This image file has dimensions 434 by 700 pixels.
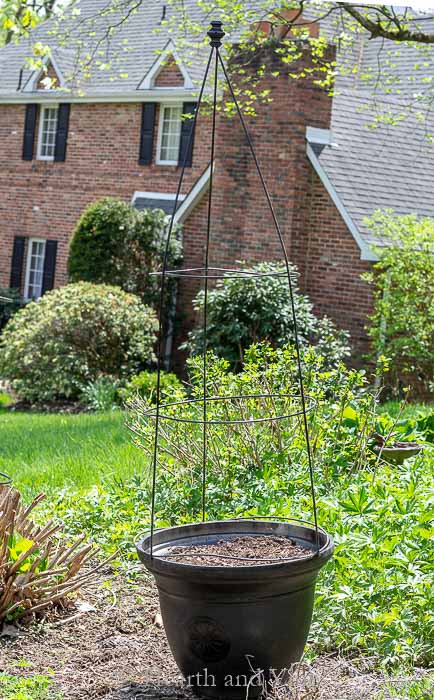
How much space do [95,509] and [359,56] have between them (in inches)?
756

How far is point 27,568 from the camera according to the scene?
14.7ft

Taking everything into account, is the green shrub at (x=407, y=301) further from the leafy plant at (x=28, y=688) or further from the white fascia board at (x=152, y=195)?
the leafy plant at (x=28, y=688)

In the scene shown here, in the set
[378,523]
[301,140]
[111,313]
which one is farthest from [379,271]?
[378,523]

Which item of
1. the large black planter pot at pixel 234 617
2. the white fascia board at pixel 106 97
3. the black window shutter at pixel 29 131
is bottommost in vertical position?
the large black planter pot at pixel 234 617

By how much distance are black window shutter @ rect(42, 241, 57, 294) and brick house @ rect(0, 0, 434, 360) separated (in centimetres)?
3

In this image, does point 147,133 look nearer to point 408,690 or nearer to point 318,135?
point 318,135

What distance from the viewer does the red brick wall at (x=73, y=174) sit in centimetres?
2030

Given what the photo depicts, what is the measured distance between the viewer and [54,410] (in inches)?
576

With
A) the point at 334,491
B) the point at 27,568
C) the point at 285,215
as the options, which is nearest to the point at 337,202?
the point at 285,215

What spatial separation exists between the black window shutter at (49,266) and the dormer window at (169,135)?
3620mm

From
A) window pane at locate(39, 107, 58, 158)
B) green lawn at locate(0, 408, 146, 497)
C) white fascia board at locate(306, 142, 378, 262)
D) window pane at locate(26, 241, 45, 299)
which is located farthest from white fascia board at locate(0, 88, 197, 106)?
green lawn at locate(0, 408, 146, 497)

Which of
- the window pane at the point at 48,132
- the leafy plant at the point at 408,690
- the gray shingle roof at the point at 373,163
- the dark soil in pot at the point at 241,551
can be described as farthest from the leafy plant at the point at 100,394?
the leafy plant at the point at 408,690

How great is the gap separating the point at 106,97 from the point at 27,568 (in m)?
17.6

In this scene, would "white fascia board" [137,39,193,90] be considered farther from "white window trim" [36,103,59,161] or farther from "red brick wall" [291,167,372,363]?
"red brick wall" [291,167,372,363]
